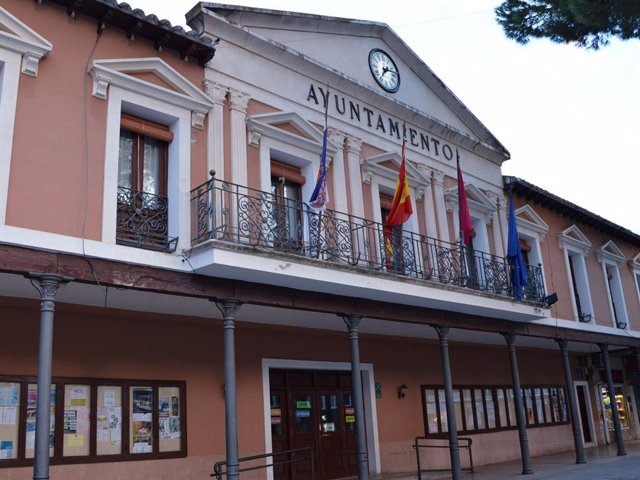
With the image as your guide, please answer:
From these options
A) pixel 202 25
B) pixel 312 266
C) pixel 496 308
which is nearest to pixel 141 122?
pixel 202 25

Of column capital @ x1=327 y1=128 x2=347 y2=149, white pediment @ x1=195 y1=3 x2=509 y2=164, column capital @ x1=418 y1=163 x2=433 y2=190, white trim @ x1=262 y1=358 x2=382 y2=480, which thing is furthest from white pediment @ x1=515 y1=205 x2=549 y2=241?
column capital @ x1=327 y1=128 x2=347 y2=149

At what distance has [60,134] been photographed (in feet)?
27.8

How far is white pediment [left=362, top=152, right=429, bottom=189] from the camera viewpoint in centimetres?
1280

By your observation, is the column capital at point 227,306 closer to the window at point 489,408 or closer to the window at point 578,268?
the window at point 489,408

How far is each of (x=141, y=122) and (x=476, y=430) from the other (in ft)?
35.1

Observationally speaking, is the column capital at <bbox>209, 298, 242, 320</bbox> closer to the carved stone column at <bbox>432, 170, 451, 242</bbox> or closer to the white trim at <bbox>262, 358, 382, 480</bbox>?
the white trim at <bbox>262, 358, 382, 480</bbox>

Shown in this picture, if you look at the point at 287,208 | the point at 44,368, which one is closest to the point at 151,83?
the point at 287,208

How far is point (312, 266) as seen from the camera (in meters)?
9.73

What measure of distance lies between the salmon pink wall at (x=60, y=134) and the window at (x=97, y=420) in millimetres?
2409

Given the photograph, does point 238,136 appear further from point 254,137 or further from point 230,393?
point 230,393

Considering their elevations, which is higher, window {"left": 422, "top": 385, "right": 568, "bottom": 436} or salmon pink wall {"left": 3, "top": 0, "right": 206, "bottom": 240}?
salmon pink wall {"left": 3, "top": 0, "right": 206, "bottom": 240}

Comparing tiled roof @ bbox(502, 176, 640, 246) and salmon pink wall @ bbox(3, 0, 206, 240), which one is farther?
→ tiled roof @ bbox(502, 176, 640, 246)

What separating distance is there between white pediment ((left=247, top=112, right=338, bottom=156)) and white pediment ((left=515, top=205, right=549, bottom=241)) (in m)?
6.80

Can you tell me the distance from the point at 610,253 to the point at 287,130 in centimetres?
1278
